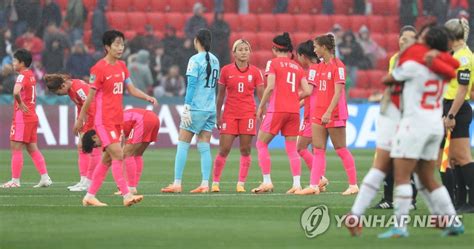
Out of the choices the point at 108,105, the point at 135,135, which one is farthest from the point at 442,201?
the point at 135,135

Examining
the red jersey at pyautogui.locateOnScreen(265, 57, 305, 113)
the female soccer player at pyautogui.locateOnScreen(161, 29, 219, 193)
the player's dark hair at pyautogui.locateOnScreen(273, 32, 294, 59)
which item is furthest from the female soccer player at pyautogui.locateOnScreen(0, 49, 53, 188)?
the player's dark hair at pyautogui.locateOnScreen(273, 32, 294, 59)

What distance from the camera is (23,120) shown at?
17.1 metres

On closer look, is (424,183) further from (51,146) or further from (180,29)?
Answer: (180,29)

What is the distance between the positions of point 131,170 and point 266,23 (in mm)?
15438

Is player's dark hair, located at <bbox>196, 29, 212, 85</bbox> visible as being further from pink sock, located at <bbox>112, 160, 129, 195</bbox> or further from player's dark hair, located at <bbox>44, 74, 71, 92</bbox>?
pink sock, located at <bbox>112, 160, 129, 195</bbox>

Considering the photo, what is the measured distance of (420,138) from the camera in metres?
10.1

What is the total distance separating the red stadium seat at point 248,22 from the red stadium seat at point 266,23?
0.11m

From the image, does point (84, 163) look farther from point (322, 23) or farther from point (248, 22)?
point (322, 23)

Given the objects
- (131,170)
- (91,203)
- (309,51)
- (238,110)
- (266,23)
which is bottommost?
(91,203)

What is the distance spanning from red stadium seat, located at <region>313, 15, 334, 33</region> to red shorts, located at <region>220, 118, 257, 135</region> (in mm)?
14030

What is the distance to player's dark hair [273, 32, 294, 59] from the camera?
1564cm

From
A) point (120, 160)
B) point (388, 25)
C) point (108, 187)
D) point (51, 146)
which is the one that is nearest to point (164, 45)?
point (51, 146)

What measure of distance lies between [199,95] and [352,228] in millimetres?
5800

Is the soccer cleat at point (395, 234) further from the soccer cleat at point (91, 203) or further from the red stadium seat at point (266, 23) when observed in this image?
the red stadium seat at point (266, 23)
